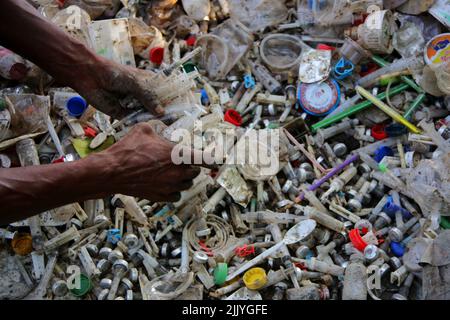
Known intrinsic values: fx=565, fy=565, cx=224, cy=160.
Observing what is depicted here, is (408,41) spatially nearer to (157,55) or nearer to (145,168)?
(157,55)

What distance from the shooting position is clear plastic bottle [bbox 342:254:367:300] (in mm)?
3266

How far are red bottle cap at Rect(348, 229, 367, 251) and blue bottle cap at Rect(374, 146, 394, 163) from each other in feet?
2.12

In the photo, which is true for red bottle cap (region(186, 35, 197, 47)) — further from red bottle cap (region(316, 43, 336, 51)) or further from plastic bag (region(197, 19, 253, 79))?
red bottle cap (region(316, 43, 336, 51))

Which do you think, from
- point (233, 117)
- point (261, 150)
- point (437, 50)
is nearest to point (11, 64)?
point (233, 117)

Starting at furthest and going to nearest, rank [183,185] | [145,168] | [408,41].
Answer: [408,41], [183,185], [145,168]

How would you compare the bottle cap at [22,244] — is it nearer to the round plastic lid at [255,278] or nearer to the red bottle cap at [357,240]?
the round plastic lid at [255,278]

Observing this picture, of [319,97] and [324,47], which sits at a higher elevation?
[324,47]

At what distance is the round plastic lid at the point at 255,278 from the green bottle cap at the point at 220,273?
0.40 ft

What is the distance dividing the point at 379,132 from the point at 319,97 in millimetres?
497

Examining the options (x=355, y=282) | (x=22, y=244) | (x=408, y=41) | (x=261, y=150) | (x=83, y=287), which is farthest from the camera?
(x=408, y=41)

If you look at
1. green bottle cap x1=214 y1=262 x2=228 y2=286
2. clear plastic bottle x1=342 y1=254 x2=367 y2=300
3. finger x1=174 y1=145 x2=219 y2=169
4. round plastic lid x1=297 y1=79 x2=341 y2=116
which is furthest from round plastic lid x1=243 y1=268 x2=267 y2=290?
round plastic lid x1=297 y1=79 x2=341 y2=116

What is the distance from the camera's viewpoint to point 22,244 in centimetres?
355
